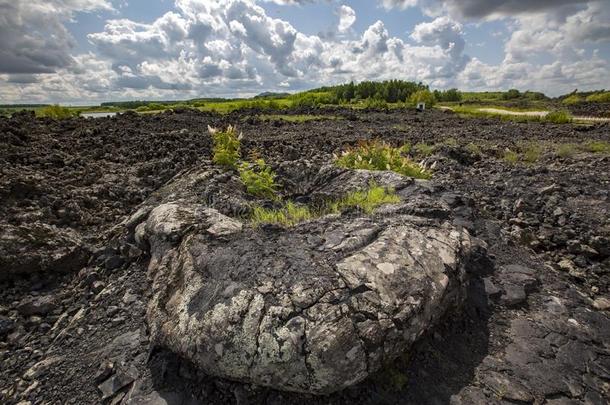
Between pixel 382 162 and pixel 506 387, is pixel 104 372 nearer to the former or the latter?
pixel 506 387

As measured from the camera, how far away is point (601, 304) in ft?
14.9

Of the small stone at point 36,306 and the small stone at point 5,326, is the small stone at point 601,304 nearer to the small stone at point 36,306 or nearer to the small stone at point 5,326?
the small stone at point 36,306

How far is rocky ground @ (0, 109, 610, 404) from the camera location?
3.31 m

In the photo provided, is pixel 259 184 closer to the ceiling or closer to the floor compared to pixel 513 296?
closer to the ceiling

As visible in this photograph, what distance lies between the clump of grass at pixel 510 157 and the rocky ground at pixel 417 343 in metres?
2.27

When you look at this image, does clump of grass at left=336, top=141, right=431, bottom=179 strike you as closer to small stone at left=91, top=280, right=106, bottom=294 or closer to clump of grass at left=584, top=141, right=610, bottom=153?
small stone at left=91, top=280, right=106, bottom=294

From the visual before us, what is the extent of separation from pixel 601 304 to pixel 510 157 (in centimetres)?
936

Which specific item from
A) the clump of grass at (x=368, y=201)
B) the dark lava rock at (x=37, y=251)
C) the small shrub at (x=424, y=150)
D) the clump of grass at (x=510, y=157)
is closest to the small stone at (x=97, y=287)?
the dark lava rock at (x=37, y=251)

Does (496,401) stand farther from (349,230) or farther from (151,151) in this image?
(151,151)

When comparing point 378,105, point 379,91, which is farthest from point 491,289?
point 379,91

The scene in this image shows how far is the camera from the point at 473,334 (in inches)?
154

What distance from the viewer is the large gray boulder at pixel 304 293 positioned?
3039mm

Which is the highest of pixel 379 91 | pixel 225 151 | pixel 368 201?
pixel 225 151

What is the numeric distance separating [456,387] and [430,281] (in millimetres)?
957
